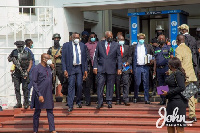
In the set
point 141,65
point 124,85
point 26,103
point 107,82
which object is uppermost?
point 141,65

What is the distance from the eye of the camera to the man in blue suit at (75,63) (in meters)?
12.1

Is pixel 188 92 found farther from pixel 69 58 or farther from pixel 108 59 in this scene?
pixel 69 58

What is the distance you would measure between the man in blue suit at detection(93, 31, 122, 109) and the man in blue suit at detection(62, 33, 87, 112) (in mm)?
379

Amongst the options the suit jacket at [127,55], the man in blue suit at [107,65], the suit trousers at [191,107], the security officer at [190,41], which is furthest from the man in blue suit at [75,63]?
the suit trousers at [191,107]

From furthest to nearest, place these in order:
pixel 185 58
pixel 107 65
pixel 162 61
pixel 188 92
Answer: pixel 162 61 → pixel 107 65 → pixel 185 58 → pixel 188 92

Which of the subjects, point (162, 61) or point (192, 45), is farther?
point (162, 61)

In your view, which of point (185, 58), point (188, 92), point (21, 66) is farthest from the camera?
point (21, 66)

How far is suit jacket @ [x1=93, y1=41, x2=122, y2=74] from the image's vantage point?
1210 centimetres

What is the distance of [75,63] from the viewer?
12164 mm

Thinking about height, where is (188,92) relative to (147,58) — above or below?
below

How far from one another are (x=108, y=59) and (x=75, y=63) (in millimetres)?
894

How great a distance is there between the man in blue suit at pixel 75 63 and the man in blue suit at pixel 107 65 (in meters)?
0.38

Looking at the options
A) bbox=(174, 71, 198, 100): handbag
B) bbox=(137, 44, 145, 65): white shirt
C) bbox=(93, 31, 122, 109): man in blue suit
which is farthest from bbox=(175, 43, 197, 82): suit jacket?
bbox=(137, 44, 145, 65): white shirt

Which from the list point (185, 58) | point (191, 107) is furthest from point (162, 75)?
point (191, 107)
